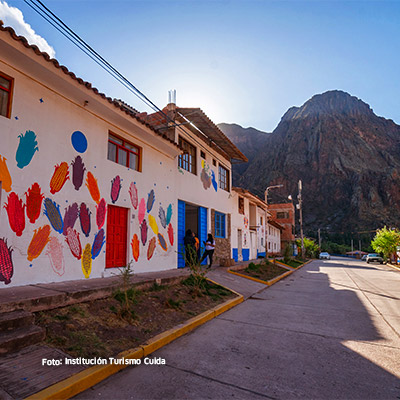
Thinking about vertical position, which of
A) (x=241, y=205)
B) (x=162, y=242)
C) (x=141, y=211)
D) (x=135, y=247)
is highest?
(x=241, y=205)

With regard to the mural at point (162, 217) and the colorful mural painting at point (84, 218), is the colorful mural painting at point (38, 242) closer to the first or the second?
the colorful mural painting at point (84, 218)

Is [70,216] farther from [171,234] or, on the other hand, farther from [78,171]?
[171,234]

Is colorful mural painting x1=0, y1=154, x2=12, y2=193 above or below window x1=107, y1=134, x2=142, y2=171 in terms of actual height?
below

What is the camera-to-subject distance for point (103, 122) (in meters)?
8.00

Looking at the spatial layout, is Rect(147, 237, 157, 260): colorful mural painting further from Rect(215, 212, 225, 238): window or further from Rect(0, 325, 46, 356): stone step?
Rect(215, 212, 225, 238): window

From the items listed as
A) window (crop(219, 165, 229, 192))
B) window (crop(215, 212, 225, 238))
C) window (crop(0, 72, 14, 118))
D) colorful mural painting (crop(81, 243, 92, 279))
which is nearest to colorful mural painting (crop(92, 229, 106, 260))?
colorful mural painting (crop(81, 243, 92, 279))

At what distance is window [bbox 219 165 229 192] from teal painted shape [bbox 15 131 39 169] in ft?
A: 37.8

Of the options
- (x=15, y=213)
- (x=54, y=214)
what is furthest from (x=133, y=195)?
(x=15, y=213)

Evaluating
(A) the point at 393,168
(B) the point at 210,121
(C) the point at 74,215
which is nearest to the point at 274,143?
(A) the point at 393,168

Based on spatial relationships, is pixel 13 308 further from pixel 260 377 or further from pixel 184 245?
pixel 184 245

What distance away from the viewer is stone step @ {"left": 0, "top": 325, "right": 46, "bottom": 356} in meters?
3.12

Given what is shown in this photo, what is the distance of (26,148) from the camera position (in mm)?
5863

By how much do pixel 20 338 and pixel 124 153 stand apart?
647 centimetres

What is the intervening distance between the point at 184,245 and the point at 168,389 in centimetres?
891
